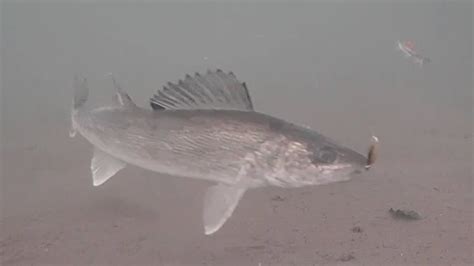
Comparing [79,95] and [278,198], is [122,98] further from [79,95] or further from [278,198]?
[278,198]

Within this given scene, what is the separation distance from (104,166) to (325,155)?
1.81 m

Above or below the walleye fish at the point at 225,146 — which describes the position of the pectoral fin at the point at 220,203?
below

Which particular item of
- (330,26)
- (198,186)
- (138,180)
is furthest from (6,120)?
(330,26)

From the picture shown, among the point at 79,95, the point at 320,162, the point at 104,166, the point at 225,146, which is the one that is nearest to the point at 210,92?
the point at 225,146

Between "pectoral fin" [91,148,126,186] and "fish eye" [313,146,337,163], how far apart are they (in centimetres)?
159

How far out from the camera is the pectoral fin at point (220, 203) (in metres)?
3.24

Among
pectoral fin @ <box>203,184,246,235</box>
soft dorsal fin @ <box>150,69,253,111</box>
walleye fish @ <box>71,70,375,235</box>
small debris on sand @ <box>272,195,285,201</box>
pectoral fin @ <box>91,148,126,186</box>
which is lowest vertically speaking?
small debris on sand @ <box>272,195,285,201</box>

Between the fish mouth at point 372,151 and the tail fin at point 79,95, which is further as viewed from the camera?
the tail fin at point 79,95

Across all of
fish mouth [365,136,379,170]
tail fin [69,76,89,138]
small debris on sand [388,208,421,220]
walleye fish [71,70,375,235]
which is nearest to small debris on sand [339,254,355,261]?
small debris on sand [388,208,421,220]

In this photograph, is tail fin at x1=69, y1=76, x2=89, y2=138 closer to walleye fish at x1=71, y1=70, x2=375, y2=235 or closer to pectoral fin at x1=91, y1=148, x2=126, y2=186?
pectoral fin at x1=91, y1=148, x2=126, y2=186

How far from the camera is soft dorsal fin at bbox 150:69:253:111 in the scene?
326 centimetres

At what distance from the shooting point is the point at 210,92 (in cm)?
329

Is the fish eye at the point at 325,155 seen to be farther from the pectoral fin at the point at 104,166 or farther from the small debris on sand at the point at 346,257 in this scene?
the small debris on sand at the point at 346,257

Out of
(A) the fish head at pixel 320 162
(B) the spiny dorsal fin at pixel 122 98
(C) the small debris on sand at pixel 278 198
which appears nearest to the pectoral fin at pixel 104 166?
(B) the spiny dorsal fin at pixel 122 98
